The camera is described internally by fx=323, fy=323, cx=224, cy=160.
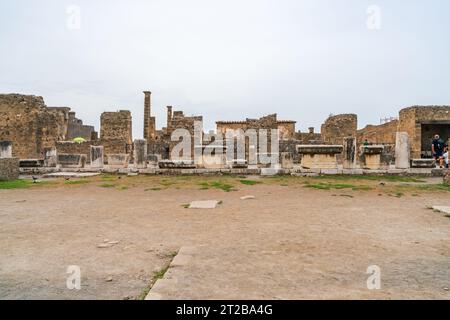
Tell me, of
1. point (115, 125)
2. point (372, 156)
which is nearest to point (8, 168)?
point (115, 125)

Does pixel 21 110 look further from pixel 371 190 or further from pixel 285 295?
pixel 285 295

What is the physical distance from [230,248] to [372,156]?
12.7 metres

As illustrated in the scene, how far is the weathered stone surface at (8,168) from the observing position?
37.4 ft

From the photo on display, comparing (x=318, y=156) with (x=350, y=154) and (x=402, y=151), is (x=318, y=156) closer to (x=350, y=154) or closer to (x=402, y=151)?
(x=350, y=154)

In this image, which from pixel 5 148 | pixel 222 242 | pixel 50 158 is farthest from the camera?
pixel 50 158

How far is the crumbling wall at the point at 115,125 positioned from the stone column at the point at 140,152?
9.02 meters

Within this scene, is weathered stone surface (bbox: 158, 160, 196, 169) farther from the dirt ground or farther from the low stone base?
the dirt ground

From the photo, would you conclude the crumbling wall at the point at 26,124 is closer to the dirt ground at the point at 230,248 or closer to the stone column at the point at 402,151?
the dirt ground at the point at 230,248

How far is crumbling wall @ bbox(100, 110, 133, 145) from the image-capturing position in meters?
23.4

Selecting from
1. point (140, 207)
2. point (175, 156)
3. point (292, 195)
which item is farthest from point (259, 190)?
point (175, 156)

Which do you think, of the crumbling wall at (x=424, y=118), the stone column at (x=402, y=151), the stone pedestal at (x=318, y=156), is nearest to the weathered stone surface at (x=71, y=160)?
the stone pedestal at (x=318, y=156)

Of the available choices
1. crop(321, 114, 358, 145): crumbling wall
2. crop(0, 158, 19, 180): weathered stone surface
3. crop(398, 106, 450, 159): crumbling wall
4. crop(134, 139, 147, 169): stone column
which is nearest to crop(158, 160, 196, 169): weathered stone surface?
crop(134, 139, 147, 169): stone column

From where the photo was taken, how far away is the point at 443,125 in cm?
2381

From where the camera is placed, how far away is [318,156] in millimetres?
13625
